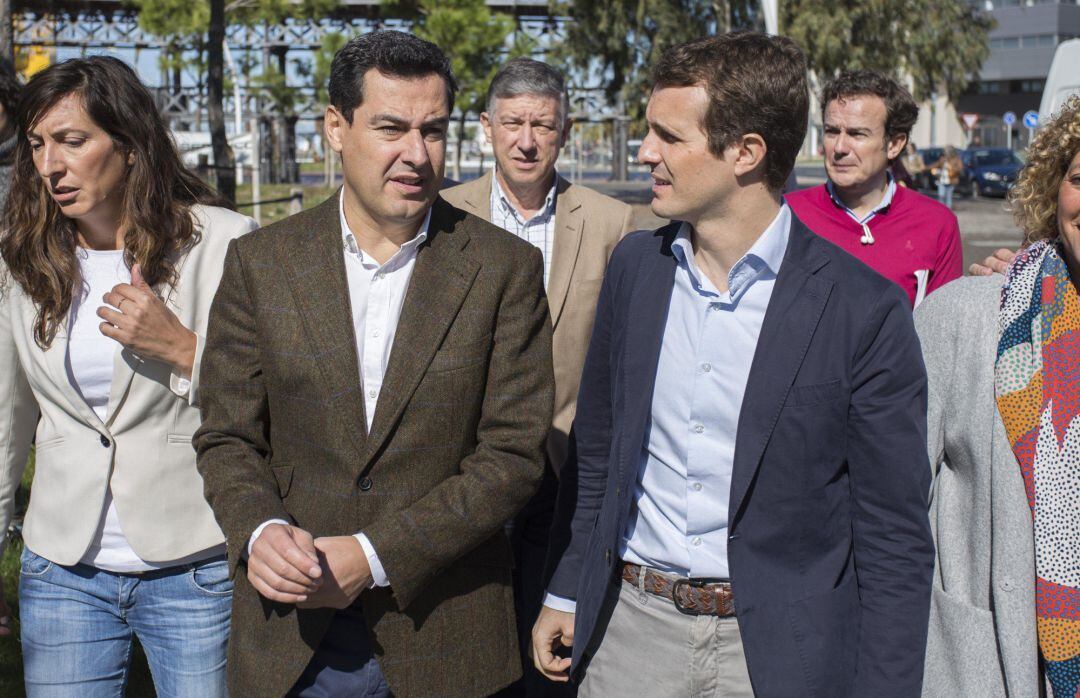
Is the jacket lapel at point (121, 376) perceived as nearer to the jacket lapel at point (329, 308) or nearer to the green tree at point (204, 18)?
the jacket lapel at point (329, 308)

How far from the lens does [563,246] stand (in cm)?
498

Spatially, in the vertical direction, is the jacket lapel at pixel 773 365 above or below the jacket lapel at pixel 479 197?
below

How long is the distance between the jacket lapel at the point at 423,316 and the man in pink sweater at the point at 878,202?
2.36 metres

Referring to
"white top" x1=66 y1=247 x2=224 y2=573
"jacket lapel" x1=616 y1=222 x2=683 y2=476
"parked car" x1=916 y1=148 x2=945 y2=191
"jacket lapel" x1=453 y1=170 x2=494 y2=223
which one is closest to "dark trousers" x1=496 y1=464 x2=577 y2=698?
"jacket lapel" x1=453 y1=170 x2=494 y2=223

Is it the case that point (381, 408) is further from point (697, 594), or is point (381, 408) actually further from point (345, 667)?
point (697, 594)

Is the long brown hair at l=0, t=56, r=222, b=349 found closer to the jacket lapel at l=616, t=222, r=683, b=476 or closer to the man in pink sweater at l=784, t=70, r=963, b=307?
the jacket lapel at l=616, t=222, r=683, b=476

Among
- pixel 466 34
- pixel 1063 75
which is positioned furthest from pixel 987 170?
pixel 1063 75

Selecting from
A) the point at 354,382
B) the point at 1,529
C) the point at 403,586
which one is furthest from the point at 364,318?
the point at 1,529

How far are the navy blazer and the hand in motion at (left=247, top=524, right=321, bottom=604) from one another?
95 centimetres

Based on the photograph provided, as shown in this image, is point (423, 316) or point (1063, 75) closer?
point (423, 316)

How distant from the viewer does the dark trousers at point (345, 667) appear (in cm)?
285

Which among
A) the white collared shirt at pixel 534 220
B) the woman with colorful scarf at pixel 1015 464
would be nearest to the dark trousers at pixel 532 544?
the white collared shirt at pixel 534 220

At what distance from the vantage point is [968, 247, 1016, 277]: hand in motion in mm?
3299

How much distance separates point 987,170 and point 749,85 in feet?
127
